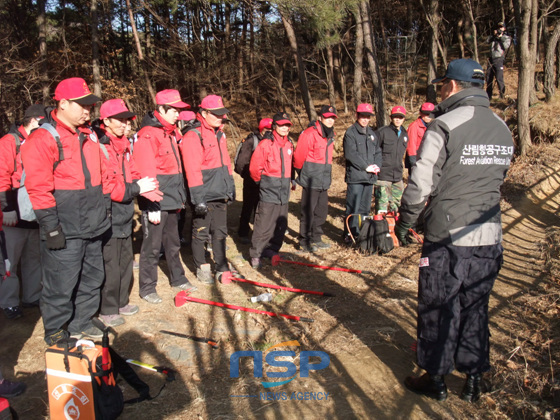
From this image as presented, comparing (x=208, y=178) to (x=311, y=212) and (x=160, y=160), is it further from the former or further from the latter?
(x=311, y=212)

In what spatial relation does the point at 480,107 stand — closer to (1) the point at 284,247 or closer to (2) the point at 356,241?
(2) the point at 356,241

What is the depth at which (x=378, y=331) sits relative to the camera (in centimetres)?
434

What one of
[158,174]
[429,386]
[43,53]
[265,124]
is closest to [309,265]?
[158,174]

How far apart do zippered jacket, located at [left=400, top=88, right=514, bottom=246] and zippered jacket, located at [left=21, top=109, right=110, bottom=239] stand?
277 centimetres

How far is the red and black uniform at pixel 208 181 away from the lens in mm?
5168

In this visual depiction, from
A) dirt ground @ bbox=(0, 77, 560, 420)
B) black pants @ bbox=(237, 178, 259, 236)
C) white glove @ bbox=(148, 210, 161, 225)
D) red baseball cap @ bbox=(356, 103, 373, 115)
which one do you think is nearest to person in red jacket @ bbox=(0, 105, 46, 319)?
dirt ground @ bbox=(0, 77, 560, 420)

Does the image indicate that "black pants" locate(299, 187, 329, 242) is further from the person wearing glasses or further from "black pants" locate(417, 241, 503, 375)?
"black pants" locate(417, 241, 503, 375)

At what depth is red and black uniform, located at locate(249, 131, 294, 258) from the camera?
611cm

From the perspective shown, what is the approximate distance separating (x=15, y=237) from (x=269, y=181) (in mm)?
3186

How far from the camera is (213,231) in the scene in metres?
5.67

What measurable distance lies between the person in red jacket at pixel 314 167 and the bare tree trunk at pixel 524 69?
22.2 feet

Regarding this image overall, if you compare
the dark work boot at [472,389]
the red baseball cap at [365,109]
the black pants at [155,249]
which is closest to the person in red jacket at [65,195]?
the black pants at [155,249]

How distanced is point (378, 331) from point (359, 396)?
3.48 ft

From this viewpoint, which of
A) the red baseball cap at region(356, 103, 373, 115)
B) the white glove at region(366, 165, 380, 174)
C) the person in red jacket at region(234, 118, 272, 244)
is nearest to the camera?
the red baseball cap at region(356, 103, 373, 115)
